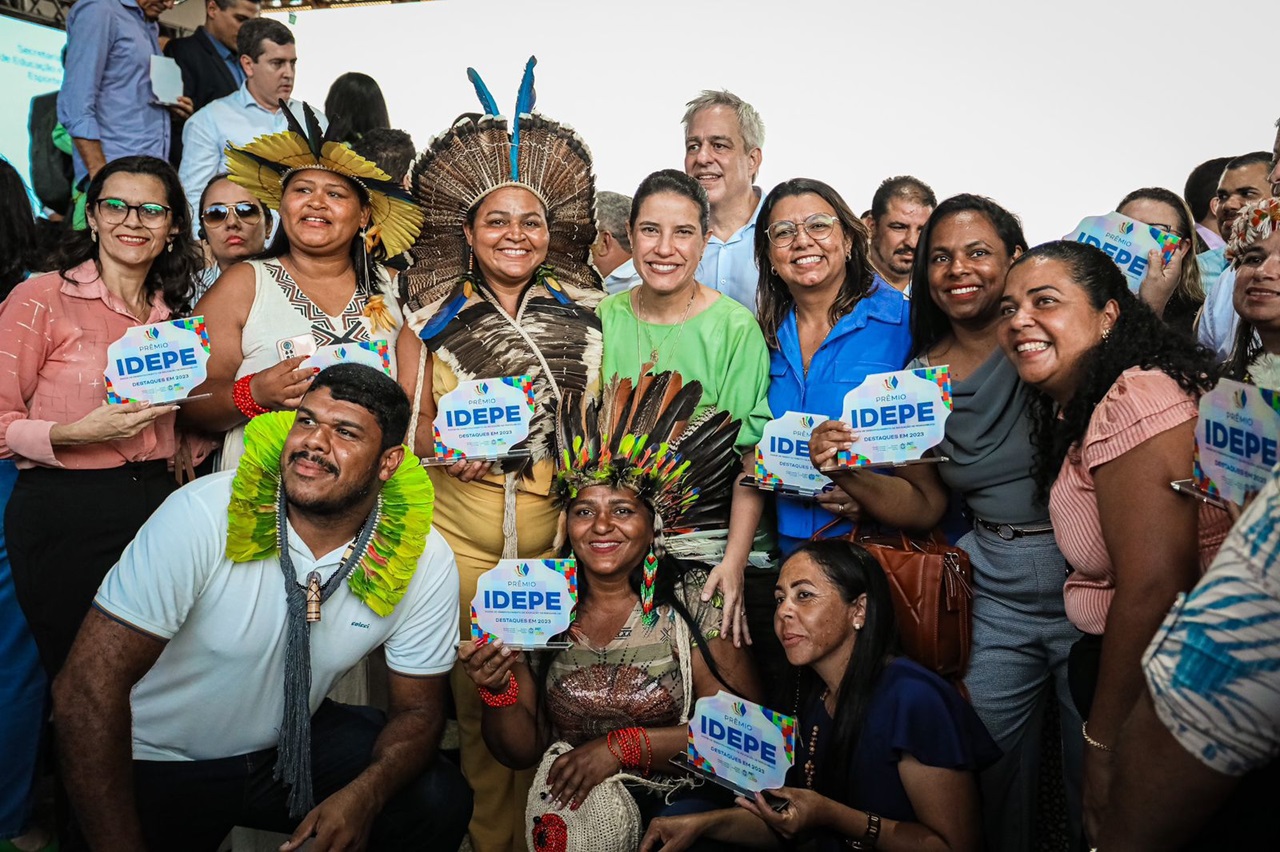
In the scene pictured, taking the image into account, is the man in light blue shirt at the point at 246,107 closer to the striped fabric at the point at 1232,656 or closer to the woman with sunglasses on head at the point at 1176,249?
the woman with sunglasses on head at the point at 1176,249

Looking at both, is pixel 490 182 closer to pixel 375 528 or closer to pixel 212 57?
pixel 375 528

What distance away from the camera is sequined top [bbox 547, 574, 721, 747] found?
3064 millimetres

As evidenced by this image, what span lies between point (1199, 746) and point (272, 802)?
2.44 m

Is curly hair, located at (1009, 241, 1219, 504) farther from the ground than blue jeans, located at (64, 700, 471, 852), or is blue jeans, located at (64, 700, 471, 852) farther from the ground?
curly hair, located at (1009, 241, 1219, 504)

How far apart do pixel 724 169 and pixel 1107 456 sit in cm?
286

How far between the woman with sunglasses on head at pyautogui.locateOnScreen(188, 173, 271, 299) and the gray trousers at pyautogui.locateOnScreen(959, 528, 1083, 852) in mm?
3040

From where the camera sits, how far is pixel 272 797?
284 centimetres

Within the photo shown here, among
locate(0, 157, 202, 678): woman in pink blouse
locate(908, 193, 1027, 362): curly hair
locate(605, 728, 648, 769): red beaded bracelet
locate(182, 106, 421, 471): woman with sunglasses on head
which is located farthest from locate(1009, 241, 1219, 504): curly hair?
locate(0, 157, 202, 678): woman in pink blouse

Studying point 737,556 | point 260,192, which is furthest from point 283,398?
point 737,556

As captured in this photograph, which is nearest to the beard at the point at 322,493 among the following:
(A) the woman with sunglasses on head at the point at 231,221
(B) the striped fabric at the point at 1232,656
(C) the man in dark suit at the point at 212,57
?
(A) the woman with sunglasses on head at the point at 231,221

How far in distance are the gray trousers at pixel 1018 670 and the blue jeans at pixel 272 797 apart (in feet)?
5.06

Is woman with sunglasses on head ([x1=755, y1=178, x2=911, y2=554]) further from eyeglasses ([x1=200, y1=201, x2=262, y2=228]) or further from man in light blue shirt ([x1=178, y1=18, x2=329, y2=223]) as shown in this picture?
man in light blue shirt ([x1=178, y1=18, x2=329, y2=223])

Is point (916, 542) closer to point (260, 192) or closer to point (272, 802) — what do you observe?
point (272, 802)

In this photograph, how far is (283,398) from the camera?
3.10 m
